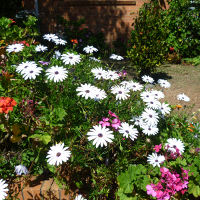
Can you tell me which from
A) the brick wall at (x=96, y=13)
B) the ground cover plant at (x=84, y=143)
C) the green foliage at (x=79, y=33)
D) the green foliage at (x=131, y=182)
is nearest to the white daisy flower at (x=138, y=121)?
the ground cover plant at (x=84, y=143)

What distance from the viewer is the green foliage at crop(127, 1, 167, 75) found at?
5.11 m

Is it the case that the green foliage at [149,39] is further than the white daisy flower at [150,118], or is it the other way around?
the green foliage at [149,39]

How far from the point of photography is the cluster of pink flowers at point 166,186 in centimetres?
180

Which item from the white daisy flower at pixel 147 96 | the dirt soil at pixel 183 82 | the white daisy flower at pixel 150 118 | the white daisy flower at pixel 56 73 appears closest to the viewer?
the white daisy flower at pixel 56 73

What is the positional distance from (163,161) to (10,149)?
1482 mm

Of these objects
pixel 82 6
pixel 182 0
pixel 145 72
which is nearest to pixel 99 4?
pixel 82 6

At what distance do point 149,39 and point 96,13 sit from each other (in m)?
2.58

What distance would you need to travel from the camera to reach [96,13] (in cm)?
708

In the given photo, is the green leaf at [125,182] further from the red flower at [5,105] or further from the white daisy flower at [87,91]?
the red flower at [5,105]

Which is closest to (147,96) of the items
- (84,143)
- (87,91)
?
(87,91)

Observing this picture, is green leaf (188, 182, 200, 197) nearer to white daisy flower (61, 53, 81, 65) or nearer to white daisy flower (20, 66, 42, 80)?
white daisy flower (61, 53, 81, 65)

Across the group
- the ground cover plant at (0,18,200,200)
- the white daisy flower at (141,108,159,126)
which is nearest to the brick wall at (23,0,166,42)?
the ground cover plant at (0,18,200,200)

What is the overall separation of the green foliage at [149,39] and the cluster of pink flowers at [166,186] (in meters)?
3.63

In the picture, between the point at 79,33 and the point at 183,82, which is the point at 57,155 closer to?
the point at 183,82
